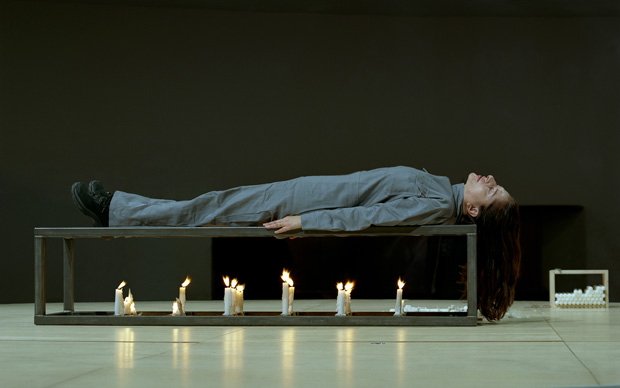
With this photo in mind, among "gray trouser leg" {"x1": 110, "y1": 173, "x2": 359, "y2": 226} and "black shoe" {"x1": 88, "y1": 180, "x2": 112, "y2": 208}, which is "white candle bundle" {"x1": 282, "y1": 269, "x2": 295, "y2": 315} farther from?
"black shoe" {"x1": 88, "y1": 180, "x2": 112, "y2": 208}

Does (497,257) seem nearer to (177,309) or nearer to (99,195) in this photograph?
(177,309)

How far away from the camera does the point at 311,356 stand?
2.07 m

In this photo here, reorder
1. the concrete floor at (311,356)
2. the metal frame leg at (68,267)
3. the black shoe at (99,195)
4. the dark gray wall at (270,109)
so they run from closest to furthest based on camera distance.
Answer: the concrete floor at (311,356) < the black shoe at (99,195) < the metal frame leg at (68,267) < the dark gray wall at (270,109)

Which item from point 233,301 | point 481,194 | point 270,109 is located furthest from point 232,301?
point 270,109

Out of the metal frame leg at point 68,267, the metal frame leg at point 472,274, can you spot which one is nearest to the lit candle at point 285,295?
the metal frame leg at point 472,274

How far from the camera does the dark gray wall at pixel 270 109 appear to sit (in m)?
5.72

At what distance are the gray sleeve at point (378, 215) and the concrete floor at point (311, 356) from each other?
415mm

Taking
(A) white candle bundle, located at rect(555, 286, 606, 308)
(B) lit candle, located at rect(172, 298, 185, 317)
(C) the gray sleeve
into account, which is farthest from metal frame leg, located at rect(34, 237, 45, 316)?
(A) white candle bundle, located at rect(555, 286, 606, 308)

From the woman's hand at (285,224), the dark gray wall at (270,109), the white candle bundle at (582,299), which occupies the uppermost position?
the dark gray wall at (270,109)

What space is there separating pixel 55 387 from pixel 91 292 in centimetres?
434

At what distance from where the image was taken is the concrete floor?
1678 mm

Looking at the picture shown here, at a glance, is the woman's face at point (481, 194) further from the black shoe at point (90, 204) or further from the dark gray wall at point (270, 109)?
the dark gray wall at point (270, 109)

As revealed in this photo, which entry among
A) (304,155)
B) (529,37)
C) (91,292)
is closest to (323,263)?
(304,155)

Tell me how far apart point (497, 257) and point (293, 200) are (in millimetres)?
922
